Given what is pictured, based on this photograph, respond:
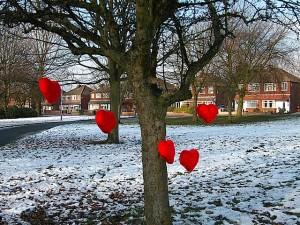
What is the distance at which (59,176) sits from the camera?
33.4 feet

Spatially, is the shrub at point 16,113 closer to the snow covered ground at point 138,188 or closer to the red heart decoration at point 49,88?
the snow covered ground at point 138,188

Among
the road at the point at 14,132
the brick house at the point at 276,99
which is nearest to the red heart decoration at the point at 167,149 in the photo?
the road at the point at 14,132

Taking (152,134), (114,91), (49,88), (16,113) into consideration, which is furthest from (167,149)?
(16,113)

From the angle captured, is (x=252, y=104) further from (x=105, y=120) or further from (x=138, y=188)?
(x=105, y=120)

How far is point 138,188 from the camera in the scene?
868cm

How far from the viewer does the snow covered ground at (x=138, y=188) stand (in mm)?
6512

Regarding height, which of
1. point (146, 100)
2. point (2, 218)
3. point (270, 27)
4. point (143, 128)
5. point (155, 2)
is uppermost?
point (270, 27)

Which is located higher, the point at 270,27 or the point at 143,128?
the point at 270,27

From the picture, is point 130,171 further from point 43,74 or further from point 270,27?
point 270,27

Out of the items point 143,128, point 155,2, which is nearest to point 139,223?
point 143,128

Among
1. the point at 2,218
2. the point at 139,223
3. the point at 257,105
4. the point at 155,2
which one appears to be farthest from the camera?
the point at 257,105

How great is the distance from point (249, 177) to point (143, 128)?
5.09 meters

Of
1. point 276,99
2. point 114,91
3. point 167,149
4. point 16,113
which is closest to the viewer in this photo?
point 167,149

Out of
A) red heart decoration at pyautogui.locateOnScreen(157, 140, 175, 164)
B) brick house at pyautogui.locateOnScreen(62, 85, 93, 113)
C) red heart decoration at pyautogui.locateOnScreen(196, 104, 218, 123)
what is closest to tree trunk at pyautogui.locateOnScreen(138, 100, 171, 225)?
red heart decoration at pyautogui.locateOnScreen(157, 140, 175, 164)
